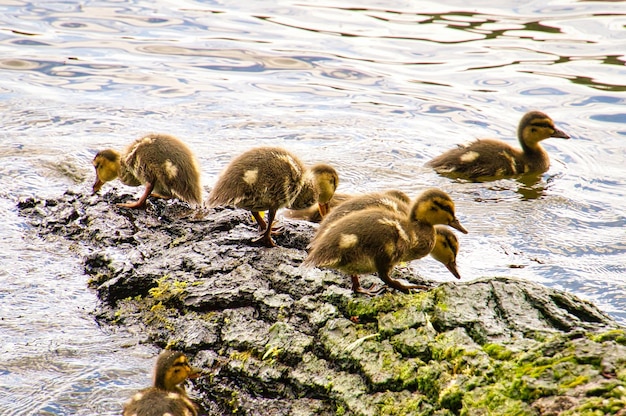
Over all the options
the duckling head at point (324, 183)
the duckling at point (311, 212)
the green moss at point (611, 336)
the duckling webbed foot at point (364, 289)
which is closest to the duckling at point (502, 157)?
the duckling at point (311, 212)

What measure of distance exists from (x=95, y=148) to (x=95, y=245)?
386 centimetres

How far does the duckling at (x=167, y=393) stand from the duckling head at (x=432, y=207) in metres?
1.55

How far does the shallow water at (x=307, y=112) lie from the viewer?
478cm

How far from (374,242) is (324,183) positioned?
6.73 ft

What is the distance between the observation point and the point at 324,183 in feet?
20.1

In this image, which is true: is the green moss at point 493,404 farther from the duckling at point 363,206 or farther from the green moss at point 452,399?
the duckling at point 363,206

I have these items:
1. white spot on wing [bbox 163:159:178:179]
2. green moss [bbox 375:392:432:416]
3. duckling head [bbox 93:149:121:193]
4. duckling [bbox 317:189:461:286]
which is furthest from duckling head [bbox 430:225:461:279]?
duckling head [bbox 93:149:121:193]

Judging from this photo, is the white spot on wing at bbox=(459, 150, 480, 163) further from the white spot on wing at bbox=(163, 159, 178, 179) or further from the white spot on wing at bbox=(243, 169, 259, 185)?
the white spot on wing at bbox=(243, 169, 259, 185)

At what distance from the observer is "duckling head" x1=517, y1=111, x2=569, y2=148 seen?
9266mm

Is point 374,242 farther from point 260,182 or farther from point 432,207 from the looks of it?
point 260,182

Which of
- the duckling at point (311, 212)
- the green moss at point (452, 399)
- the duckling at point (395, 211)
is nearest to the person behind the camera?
the green moss at point (452, 399)

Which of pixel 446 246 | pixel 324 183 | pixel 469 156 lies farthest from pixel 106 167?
pixel 469 156

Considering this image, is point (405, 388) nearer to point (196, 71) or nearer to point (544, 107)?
point (544, 107)

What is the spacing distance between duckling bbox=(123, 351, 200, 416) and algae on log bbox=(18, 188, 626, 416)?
0.17 meters
